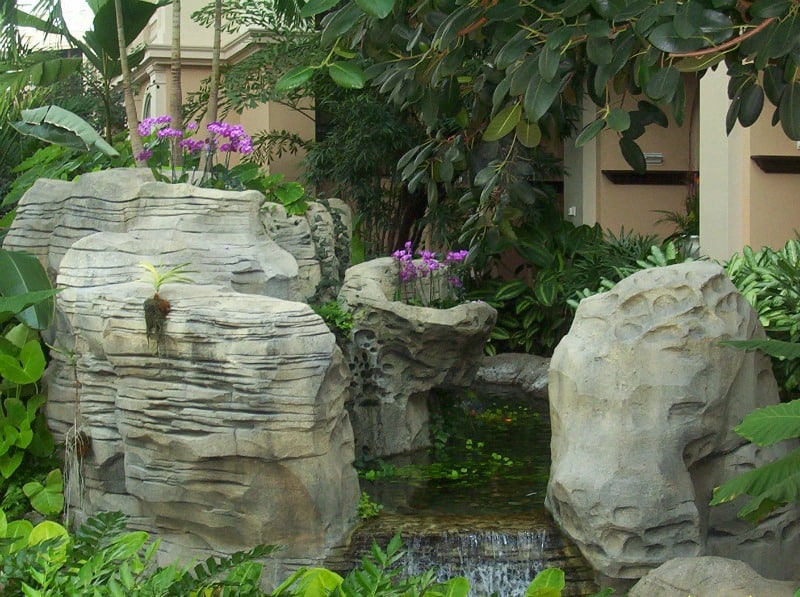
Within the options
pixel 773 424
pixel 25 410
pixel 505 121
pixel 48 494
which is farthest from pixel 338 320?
pixel 773 424

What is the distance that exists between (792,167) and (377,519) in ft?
23.2

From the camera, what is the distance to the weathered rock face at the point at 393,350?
923 centimetres

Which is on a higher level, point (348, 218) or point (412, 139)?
point (412, 139)

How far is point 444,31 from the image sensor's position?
3.91 m

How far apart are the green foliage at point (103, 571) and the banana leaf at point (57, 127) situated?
20.0ft

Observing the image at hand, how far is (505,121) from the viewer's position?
4.43 meters

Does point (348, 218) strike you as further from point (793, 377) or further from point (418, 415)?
point (793, 377)

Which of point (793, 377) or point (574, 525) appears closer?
point (574, 525)

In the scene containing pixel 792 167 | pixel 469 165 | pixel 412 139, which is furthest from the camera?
pixel 412 139

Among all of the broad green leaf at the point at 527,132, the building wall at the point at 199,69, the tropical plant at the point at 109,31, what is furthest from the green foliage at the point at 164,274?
the building wall at the point at 199,69

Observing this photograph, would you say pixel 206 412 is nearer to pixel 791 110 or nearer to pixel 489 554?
pixel 489 554

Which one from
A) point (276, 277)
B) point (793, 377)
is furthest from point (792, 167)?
→ point (276, 277)

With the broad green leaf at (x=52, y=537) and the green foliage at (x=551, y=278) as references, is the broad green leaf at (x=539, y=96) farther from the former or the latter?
the green foliage at (x=551, y=278)

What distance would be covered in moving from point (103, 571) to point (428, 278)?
6343 mm
